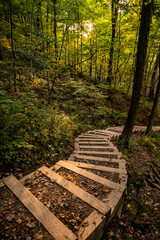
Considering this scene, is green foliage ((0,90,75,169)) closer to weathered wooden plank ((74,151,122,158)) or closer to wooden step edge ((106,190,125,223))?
weathered wooden plank ((74,151,122,158))

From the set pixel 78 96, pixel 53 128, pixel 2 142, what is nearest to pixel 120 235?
pixel 2 142

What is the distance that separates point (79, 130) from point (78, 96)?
4.47 metres

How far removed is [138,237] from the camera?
93.0 inches

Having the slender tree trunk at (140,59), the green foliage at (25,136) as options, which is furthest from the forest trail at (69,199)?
the slender tree trunk at (140,59)

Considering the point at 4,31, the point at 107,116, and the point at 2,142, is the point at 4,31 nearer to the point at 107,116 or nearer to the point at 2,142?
the point at 2,142

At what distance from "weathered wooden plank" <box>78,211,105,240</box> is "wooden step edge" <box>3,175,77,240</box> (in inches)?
4.8

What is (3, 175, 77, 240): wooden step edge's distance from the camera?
1.52 meters

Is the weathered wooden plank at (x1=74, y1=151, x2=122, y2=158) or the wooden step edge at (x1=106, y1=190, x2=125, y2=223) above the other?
the wooden step edge at (x1=106, y1=190, x2=125, y2=223)

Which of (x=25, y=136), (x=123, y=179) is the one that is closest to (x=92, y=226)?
(x=123, y=179)

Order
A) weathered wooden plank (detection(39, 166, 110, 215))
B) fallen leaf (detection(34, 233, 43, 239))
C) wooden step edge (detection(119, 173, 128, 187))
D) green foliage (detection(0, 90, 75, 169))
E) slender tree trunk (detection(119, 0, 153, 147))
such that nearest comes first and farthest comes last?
fallen leaf (detection(34, 233, 43, 239)), weathered wooden plank (detection(39, 166, 110, 215)), wooden step edge (detection(119, 173, 128, 187)), green foliage (detection(0, 90, 75, 169)), slender tree trunk (detection(119, 0, 153, 147))

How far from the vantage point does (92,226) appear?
1628 millimetres

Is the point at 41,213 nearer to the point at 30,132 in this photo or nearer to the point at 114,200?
the point at 114,200

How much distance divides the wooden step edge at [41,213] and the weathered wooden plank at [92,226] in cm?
12

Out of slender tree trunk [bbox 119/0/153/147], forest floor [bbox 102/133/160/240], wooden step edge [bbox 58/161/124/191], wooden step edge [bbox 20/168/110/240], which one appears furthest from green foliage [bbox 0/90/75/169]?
slender tree trunk [bbox 119/0/153/147]
